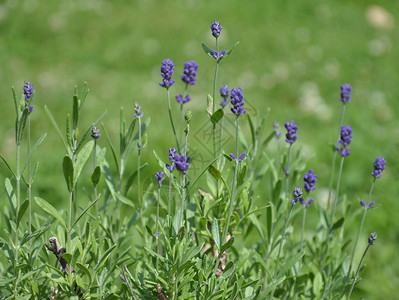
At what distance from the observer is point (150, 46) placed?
23.9ft

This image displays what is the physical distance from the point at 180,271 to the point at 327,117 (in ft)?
15.0

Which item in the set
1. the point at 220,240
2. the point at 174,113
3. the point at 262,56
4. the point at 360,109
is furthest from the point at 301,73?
the point at 220,240

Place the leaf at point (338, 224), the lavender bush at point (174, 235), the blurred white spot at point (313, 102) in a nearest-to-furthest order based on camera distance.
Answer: the lavender bush at point (174, 235), the leaf at point (338, 224), the blurred white spot at point (313, 102)

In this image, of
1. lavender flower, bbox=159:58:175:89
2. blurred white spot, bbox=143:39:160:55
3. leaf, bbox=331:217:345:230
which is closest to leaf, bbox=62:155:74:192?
lavender flower, bbox=159:58:175:89

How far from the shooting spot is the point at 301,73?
6812mm

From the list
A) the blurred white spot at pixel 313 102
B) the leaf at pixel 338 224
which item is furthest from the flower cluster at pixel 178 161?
the blurred white spot at pixel 313 102

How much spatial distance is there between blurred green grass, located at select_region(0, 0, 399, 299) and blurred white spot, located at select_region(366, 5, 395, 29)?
3 centimetres

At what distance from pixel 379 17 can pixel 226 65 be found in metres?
3.35

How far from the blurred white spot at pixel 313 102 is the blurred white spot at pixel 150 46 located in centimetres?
224

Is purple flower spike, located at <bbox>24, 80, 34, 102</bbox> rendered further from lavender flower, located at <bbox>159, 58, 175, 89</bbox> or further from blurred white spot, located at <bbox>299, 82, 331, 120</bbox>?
blurred white spot, located at <bbox>299, 82, 331, 120</bbox>

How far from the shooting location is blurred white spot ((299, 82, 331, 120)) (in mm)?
5676

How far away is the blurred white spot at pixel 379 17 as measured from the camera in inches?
330

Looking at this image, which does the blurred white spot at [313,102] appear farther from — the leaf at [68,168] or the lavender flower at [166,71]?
the leaf at [68,168]

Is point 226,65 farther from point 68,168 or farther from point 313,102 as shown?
point 68,168
